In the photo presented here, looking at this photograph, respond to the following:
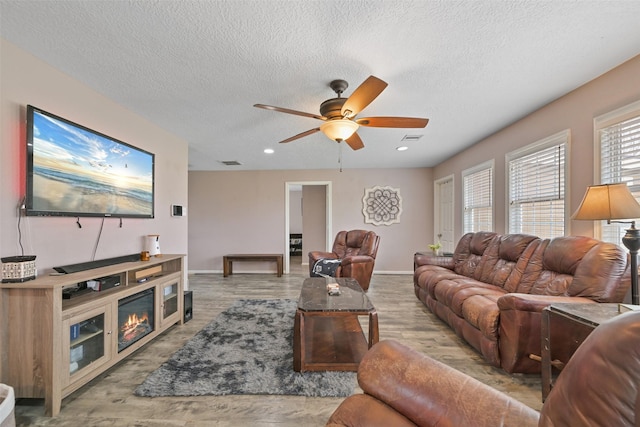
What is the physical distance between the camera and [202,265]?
6000 millimetres

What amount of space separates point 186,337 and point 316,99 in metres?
2.78

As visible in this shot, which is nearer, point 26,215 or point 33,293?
point 33,293

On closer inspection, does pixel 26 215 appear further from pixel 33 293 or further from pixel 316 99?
pixel 316 99

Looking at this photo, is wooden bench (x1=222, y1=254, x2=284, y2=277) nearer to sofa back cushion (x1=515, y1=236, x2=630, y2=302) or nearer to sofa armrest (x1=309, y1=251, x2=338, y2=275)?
sofa armrest (x1=309, y1=251, x2=338, y2=275)

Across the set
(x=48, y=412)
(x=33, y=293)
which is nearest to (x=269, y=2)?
(x=33, y=293)

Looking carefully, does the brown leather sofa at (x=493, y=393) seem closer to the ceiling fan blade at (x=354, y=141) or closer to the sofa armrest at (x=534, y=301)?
the sofa armrest at (x=534, y=301)

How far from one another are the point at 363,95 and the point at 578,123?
2.09 metres

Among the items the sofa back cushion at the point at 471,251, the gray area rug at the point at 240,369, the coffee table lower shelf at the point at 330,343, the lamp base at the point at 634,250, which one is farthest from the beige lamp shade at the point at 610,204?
the gray area rug at the point at 240,369

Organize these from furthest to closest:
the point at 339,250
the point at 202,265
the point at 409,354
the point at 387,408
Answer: the point at 202,265 → the point at 339,250 → the point at 409,354 → the point at 387,408

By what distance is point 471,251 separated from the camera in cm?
347

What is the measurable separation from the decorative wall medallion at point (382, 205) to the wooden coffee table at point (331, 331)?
126 inches

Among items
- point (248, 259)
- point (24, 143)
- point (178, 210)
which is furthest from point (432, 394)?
point (248, 259)

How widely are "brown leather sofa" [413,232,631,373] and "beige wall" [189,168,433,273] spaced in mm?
2663

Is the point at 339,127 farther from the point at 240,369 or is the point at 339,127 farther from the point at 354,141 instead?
the point at 240,369
